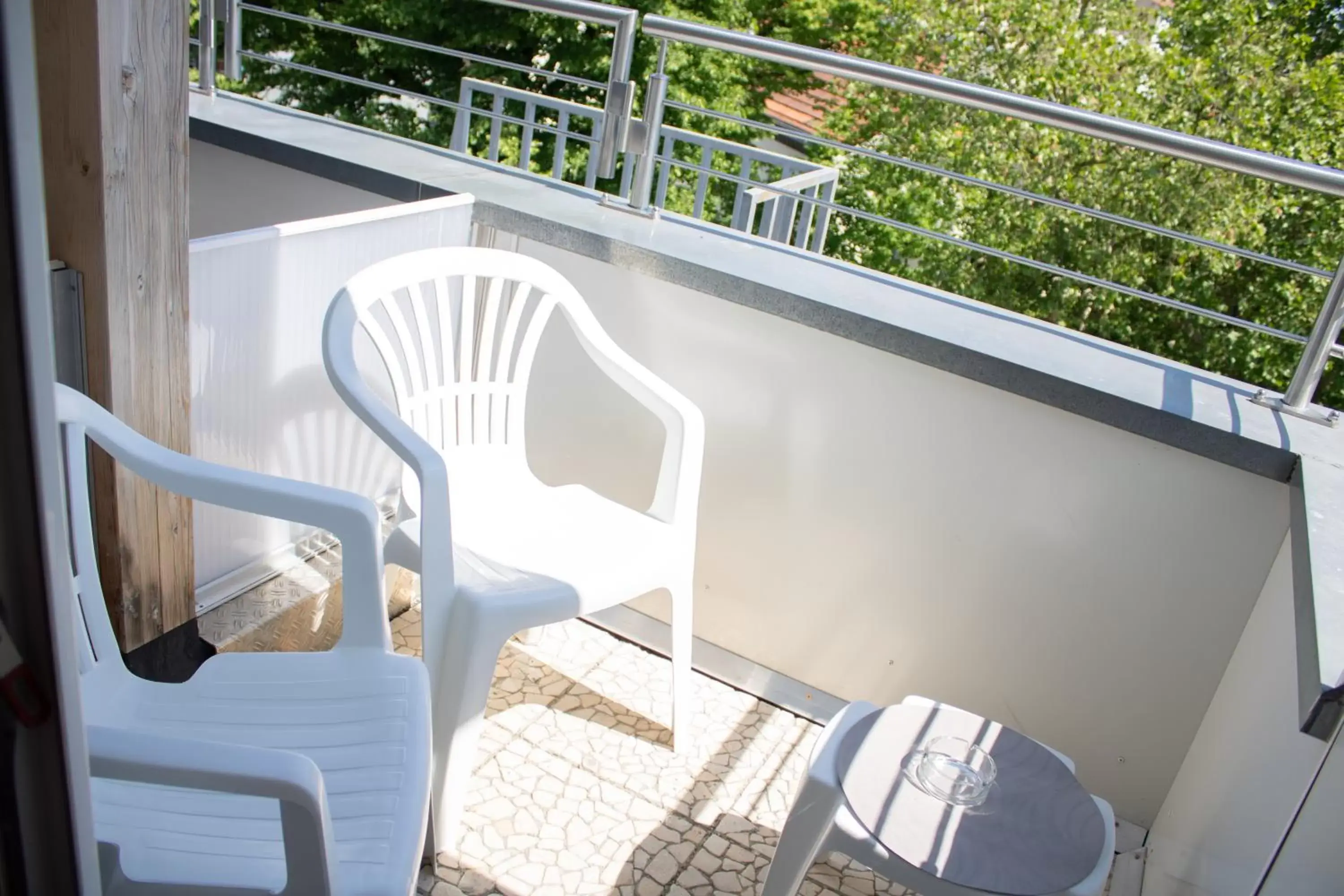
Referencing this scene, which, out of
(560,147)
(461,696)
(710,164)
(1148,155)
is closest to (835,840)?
(461,696)

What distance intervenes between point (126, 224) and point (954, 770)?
141cm

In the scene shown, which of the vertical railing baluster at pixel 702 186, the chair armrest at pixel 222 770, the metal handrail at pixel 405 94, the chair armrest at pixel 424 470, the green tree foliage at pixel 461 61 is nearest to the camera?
the chair armrest at pixel 222 770

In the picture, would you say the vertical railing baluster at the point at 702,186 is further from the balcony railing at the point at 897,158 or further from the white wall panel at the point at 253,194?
the white wall panel at the point at 253,194

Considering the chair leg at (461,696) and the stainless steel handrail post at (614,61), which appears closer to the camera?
the chair leg at (461,696)

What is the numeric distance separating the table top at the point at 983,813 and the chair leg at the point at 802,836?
0.04m

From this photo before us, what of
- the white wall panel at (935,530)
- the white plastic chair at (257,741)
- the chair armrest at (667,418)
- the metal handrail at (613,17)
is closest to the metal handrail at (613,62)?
the metal handrail at (613,17)

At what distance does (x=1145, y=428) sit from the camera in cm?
196

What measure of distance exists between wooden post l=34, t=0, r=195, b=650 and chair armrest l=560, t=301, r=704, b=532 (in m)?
0.78

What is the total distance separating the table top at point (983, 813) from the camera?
140 cm

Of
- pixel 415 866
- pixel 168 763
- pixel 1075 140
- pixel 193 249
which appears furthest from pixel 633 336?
pixel 1075 140

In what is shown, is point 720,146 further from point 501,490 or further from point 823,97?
point 823,97

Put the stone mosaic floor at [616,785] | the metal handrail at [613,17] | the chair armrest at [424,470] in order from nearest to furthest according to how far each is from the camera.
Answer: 1. the chair armrest at [424,470]
2. the stone mosaic floor at [616,785]
3. the metal handrail at [613,17]

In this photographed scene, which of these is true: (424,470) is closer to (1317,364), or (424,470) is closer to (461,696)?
(461,696)

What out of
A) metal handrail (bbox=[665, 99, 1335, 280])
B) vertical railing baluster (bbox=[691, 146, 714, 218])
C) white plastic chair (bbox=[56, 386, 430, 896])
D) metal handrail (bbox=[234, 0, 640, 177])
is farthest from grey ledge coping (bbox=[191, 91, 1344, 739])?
vertical railing baluster (bbox=[691, 146, 714, 218])
